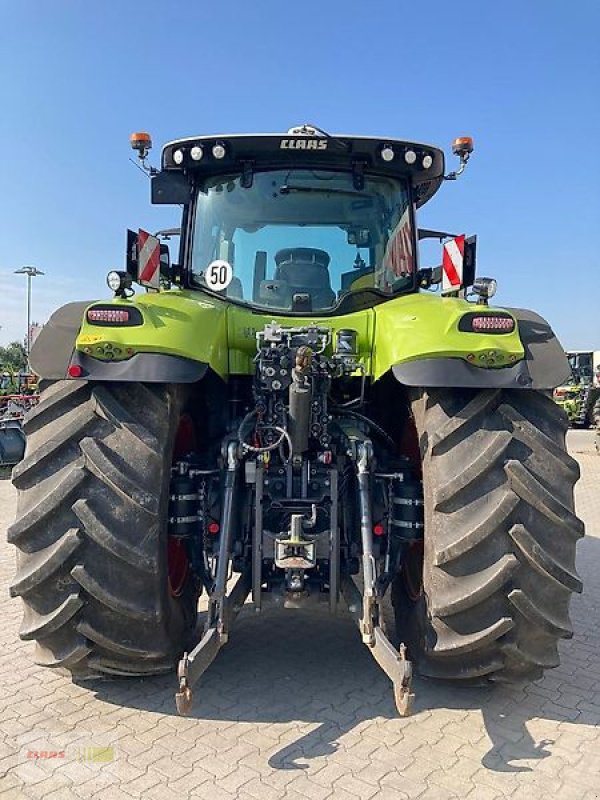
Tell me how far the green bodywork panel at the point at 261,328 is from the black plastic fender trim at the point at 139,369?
0.03 m

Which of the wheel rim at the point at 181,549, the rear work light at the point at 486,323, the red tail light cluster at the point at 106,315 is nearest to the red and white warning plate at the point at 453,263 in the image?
the rear work light at the point at 486,323

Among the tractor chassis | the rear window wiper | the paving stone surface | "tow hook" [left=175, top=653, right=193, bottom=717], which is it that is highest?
the rear window wiper

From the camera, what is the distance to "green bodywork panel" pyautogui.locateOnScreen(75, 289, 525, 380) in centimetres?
317

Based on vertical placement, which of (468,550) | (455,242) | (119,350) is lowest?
(468,550)

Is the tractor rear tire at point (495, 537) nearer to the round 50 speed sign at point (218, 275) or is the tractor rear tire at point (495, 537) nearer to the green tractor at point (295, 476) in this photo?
the green tractor at point (295, 476)

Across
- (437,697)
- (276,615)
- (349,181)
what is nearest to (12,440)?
(276,615)

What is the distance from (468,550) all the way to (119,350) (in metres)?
1.76

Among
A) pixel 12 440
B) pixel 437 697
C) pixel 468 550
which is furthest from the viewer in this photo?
pixel 12 440

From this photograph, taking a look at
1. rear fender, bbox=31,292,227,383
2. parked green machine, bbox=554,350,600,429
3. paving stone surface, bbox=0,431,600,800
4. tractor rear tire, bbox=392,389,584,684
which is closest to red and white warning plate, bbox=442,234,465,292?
tractor rear tire, bbox=392,389,584,684

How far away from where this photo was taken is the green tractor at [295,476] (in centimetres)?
312

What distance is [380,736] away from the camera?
10.3 feet

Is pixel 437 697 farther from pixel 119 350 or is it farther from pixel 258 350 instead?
pixel 119 350

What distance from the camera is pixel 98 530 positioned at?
3.08 meters

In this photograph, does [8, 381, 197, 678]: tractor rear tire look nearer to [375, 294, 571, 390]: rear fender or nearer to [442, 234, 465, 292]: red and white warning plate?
[375, 294, 571, 390]: rear fender
